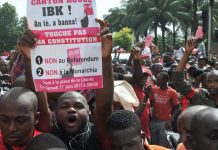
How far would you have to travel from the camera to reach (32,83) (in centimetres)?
350

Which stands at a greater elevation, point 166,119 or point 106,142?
point 106,142

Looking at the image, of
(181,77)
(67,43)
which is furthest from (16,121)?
(181,77)

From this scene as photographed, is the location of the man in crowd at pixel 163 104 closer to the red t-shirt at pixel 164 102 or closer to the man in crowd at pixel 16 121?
the red t-shirt at pixel 164 102

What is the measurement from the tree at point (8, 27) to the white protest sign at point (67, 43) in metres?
60.0

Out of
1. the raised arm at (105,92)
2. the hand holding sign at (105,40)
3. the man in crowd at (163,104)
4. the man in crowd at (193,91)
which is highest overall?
the hand holding sign at (105,40)

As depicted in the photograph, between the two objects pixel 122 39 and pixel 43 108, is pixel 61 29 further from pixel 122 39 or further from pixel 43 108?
pixel 122 39

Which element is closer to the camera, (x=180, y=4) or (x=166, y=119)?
(x=166, y=119)

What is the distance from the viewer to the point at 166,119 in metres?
7.23

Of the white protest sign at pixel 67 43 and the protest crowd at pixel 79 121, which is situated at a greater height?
the white protest sign at pixel 67 43

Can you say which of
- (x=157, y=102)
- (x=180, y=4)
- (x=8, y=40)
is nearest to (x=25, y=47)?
(x=157, y=102)

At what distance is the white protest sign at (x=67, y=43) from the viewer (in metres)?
3.54

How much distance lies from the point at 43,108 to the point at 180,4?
52614 millimetres

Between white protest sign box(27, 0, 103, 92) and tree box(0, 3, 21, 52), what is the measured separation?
2362 inches

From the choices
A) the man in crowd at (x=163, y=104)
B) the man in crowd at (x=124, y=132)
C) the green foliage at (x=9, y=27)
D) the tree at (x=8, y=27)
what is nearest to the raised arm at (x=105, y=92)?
the man in crowd at (x=124, y=132)
